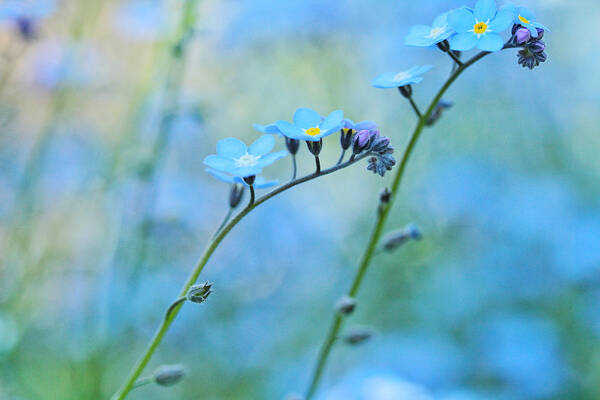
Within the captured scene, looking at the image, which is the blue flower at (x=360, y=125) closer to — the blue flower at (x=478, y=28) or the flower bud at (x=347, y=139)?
the flower bud at (x=347, y=139)

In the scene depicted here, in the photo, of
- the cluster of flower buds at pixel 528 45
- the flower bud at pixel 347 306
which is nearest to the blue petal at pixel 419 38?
Result: the cluster of flower buds at pixel 528 45

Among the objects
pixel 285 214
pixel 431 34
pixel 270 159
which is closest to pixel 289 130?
pixel 270 159

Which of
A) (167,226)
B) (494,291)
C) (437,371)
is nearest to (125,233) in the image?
(167,226)

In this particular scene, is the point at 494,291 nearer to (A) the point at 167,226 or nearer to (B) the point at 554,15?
(A) the point at 167,226

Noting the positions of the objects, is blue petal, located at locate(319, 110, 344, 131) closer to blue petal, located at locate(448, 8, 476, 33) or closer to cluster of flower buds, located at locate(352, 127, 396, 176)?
cluster of flower buds, located at locate(352, 127, 396, 176)

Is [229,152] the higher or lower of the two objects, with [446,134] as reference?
lower

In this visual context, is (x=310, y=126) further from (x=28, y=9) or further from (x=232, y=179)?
(x=28, y=9)
